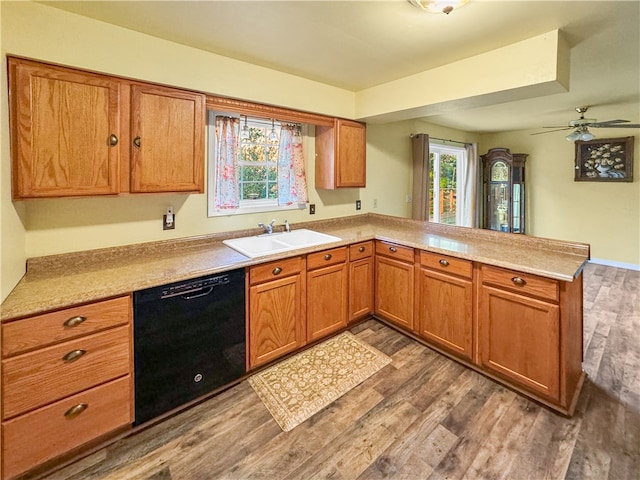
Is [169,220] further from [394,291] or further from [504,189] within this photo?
[504,189]

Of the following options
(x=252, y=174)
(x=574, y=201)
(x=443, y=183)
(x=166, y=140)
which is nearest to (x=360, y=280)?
(x=252, y=174)

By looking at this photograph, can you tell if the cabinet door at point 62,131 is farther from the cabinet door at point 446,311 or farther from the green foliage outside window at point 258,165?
the cabinet door at point 446,311

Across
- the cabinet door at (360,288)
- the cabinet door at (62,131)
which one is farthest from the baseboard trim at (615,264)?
the cabinet door at (62,131)

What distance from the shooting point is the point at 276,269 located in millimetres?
2260

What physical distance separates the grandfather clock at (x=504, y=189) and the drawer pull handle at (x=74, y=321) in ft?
20.5

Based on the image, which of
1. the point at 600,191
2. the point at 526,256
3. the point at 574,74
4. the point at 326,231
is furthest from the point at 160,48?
the point at 600,191

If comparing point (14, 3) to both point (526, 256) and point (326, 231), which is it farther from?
point (526, 256)

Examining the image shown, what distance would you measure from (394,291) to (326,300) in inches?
26.3

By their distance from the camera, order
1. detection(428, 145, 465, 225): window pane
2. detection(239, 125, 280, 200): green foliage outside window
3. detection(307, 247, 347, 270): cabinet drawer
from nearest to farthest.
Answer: detection(307, 247, 347, 270): cabinet drawer → detection(239, 125, 280, 200): green foliage outside window → detection(428, 145, 465, 225): window pane

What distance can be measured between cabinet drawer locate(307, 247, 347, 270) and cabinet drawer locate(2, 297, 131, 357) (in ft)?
4.18

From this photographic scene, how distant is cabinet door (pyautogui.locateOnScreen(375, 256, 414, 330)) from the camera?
2732 mm

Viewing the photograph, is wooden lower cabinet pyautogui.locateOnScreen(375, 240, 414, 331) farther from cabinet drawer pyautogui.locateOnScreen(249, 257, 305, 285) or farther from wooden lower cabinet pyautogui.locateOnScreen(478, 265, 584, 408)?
cabinet drawer pyautogui.locateOnScreen(249, 257, 305, 285)

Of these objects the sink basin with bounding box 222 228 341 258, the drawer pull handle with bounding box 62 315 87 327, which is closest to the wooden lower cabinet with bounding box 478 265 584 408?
the sink basin with bounding box 222 228 341 258

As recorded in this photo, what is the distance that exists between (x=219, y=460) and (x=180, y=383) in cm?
50
